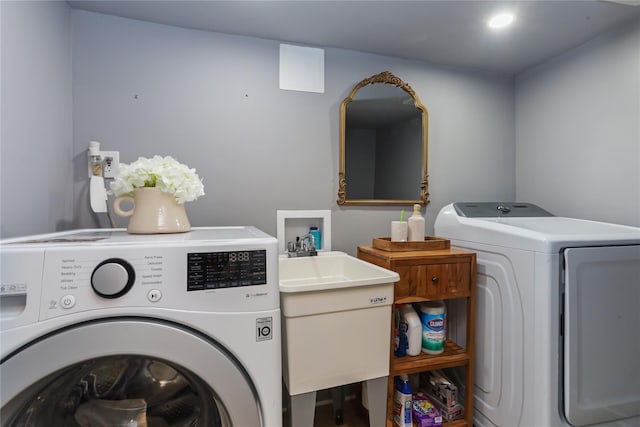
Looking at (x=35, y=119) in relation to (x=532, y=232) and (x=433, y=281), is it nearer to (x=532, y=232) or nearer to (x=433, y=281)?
(x=433, y=281)

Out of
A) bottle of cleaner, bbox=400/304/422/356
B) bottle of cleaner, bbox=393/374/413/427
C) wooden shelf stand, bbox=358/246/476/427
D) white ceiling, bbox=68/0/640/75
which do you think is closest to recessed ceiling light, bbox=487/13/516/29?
white ceiling, bbox=68/0/640/75

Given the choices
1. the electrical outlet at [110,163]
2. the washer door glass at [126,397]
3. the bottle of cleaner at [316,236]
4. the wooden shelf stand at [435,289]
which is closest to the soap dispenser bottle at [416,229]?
the wooden shelf stand at [435,289]

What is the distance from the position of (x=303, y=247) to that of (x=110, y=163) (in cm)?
98

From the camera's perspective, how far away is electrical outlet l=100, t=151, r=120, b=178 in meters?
1.30

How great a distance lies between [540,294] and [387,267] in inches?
22.3

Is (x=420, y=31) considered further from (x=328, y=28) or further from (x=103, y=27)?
(x=103, y=27)

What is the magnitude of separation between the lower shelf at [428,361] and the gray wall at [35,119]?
1470 millimetres

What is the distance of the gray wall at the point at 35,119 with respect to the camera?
0.91 metres

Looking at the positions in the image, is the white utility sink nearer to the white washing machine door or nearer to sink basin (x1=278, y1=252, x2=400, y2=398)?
sink basin (x1=278, y1=252, x2=400, y2=398)

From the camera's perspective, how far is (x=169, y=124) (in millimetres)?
1380

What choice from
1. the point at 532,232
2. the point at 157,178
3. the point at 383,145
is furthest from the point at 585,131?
the point at 157,178

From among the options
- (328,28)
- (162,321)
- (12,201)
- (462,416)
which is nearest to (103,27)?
(12,201)

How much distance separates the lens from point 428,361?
49.1 inches

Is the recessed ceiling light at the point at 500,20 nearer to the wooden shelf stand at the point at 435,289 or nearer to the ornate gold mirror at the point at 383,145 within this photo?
the ornate gold mirror at the point at 383,145
